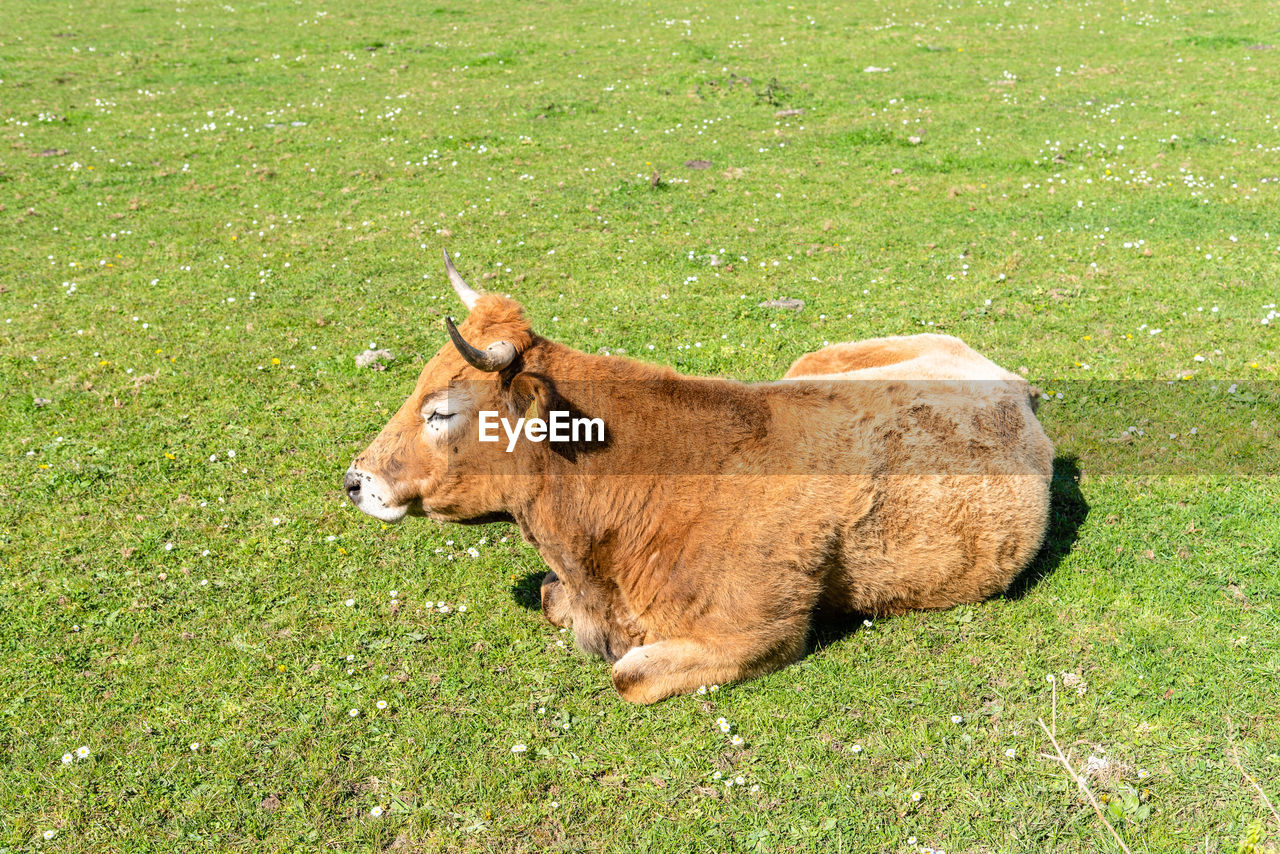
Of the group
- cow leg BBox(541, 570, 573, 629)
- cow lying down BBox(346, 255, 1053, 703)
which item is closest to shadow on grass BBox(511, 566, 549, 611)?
cow leg BBox(541, 570, 573, 629)

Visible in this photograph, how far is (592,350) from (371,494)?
196 inches

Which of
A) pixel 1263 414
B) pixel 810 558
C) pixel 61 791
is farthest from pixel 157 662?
pixel 1263 414

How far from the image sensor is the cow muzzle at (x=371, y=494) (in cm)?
646

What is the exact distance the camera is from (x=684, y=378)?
6613mm

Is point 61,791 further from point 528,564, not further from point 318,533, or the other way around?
point 528,564

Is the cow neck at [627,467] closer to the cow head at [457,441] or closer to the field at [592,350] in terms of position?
the cow head at [457,441]

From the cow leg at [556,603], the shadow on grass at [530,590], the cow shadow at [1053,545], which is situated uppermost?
the cow leg at [556,603]

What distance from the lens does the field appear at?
5719 millimetres

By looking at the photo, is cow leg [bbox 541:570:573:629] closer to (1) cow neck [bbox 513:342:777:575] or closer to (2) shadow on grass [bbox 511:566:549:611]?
(2) shadow on grass [bbox 511:566:549:611]

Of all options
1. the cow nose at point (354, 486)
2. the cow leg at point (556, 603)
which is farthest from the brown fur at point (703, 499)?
the cow leg at point (556, 603)

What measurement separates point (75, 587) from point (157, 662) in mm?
1304

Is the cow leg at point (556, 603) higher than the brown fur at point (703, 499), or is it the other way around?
the brown fur at point (703, 499)

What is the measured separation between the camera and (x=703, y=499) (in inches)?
249

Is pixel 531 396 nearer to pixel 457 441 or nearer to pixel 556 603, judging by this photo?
pixel 457 441
